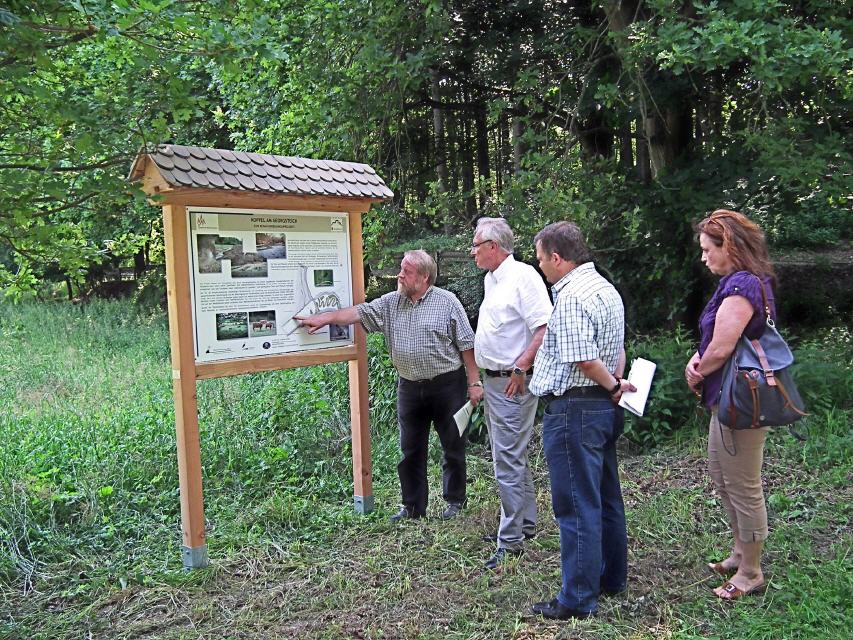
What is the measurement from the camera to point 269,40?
3.87m

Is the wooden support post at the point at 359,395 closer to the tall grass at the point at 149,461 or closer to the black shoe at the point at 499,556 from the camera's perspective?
the tall grass at the point at 149,461

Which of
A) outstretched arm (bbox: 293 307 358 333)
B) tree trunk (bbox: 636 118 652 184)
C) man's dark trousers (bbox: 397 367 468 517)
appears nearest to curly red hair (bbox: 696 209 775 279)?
man's dark trousers (bbox: 397 367 468 517)

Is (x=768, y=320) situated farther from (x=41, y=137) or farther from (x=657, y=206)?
(x=657, y=206)

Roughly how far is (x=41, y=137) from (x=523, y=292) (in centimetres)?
301

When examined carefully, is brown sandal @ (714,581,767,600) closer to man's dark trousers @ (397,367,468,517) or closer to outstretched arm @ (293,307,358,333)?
man's dark trousers @ (397,367,468,517)

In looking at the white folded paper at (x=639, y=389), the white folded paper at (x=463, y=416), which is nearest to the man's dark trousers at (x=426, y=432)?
the white folded paper at (x=463, y=416)

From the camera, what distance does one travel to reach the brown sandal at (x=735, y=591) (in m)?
3.68

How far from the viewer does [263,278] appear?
14.8ft

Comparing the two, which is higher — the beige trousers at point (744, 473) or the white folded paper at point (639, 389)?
the white folded paper at point (639, 389)

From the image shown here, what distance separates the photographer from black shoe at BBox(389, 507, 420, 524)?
5008mm

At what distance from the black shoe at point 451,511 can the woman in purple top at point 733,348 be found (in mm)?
1863

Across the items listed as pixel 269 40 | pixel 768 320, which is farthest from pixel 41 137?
pixel 768 320

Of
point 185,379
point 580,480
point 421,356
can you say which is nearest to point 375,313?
point 421,356

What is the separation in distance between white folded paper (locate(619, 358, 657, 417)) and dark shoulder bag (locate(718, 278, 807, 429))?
1.32 ft
